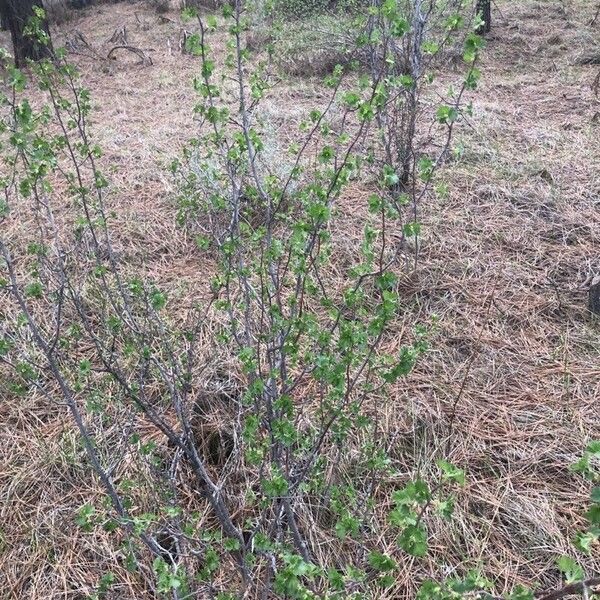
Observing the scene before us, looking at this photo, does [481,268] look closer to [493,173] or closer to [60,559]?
[493,173]

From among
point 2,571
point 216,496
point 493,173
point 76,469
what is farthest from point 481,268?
point 2,571

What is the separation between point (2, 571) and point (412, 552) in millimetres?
1657

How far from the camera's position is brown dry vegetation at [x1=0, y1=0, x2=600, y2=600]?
6.84 ft

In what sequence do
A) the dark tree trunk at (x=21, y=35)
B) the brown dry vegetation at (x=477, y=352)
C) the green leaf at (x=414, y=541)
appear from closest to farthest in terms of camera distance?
the green leaf at (x=414, y=541)
the brown dry vegetation at (x=477, y=352)
the dark tree trunk at (x=21, y=35)

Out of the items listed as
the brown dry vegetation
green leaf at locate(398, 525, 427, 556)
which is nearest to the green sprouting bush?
the brown dry vegetation

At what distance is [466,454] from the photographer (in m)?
2.35

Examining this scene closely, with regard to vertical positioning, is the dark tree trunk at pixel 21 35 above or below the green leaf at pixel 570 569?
above

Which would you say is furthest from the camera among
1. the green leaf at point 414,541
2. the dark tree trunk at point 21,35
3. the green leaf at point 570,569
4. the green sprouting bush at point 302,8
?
the green sprouting bush at point 302,8

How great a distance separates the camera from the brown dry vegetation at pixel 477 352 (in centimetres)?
208

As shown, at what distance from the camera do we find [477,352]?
275cm

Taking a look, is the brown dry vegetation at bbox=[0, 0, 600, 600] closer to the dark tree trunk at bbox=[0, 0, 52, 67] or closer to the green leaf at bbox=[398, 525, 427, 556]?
the green leaf at bbox=[398, 525, 427, 556]

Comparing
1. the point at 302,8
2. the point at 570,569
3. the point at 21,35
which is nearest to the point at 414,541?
the point at 570,569

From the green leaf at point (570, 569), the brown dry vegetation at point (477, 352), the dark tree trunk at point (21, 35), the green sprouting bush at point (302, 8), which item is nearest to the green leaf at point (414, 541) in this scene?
the green leaf at point (570, 569)

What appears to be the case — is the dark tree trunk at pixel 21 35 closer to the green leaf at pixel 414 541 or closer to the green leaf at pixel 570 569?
the green leaf at pixel 414 541
